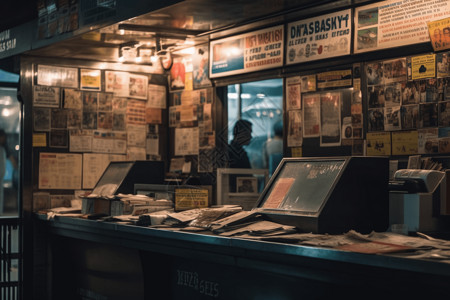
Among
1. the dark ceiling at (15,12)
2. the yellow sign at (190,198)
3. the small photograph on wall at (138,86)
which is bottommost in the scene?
the yellow sign at (190,198)

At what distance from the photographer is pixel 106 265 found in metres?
5.17

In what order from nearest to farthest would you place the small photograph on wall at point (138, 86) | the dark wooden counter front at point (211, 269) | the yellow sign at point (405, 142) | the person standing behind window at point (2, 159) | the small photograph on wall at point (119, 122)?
the dark wooden counter front at point (211, 269), the yellow sign at point (405, 142), the small photograph on wall at point (119, 122), the small photograph on wall at point (138, 86), the person standing behind window at point (2, 159)

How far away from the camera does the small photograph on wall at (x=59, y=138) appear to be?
243 inches

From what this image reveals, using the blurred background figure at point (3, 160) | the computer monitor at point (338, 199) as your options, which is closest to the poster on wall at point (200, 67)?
the blurred background figure at point (3, 160)

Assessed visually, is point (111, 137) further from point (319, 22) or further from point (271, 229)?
point (271, 229)

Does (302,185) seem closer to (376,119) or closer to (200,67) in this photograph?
(376,119)

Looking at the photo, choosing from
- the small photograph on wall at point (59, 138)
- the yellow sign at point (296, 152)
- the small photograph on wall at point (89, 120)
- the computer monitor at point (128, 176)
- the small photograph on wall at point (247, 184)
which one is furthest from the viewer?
the small photograph on wall at point (89, 120)

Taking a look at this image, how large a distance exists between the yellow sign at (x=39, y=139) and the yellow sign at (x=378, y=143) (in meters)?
3.02

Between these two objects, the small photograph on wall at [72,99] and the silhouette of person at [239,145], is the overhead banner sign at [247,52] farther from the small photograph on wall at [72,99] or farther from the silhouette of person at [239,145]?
the small photograph on wall at [72,99]

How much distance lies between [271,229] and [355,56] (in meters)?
1.97

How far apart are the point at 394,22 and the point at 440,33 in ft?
1.20

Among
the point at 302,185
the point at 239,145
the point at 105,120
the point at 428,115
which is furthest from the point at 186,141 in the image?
the point at 302,185

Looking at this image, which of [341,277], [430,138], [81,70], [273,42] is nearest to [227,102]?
[273,42]

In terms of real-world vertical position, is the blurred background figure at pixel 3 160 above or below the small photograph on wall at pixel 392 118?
below
